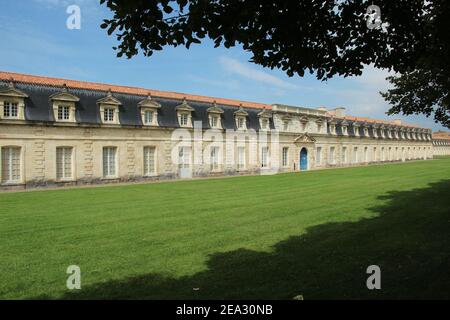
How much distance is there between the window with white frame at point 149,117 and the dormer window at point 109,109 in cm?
240

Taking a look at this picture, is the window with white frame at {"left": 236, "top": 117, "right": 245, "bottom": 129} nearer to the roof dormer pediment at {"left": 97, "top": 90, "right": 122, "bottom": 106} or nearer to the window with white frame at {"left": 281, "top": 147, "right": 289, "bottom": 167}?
the window with white frame at {"left": 281, "top": 147, "right": 289, "bottom": 167}

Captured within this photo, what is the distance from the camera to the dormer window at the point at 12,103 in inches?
840

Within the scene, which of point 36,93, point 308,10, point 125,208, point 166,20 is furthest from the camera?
point 36,93

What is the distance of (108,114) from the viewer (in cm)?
2605

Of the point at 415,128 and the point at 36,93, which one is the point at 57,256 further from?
the point at 415,128

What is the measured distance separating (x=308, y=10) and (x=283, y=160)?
34.1m

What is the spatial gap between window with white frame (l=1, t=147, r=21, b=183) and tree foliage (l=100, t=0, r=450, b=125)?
20.2 metres

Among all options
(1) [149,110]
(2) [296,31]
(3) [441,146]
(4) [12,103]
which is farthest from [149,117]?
(3) [441,146]

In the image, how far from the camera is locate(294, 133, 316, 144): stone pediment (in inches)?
1619

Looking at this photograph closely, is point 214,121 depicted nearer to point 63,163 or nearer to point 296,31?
point 63,163

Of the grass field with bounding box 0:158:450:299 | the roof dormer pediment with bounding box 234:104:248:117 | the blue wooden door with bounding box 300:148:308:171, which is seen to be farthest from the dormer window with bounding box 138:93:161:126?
the blue wooden door with bounding box 300:148:308:171

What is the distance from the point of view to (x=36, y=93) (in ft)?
75.3
